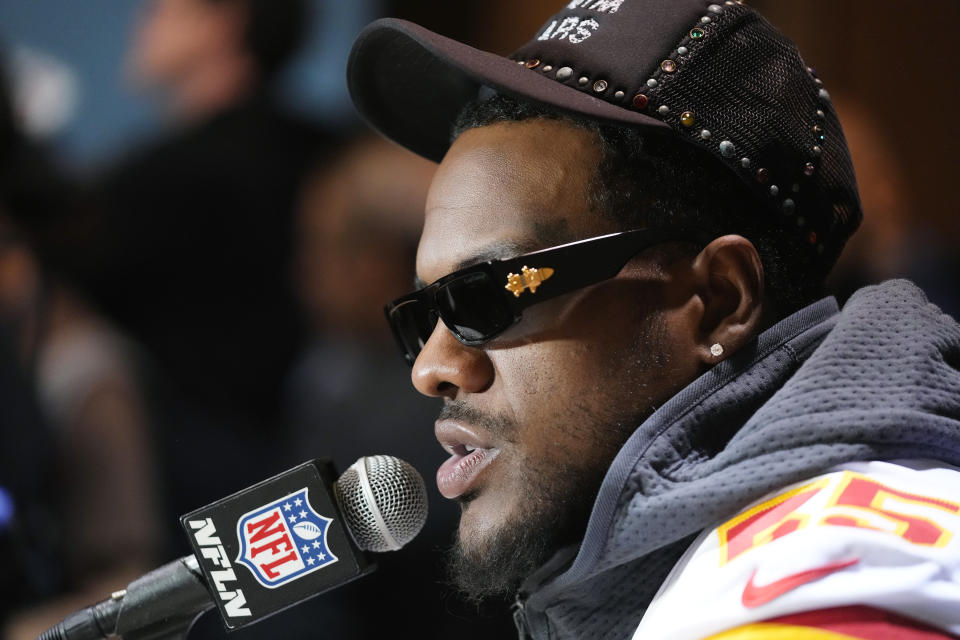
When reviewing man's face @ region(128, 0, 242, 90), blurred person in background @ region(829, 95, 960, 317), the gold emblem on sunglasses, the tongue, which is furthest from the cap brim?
blurred person in background @ region(829, 95, 960, 317)

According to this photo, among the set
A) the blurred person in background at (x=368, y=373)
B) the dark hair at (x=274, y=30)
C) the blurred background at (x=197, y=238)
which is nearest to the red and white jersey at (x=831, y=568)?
the blurred person in background at (x=368, y=373)

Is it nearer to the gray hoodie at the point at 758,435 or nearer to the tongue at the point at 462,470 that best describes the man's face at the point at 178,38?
the tongue at the point at 462,470

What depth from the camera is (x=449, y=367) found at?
1.29 metres

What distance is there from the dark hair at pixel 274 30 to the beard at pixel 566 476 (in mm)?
1262

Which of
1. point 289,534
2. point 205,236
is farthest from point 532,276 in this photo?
point 205,236

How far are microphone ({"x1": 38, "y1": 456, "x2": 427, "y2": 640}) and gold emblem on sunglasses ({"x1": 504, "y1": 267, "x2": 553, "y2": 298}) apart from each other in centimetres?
27

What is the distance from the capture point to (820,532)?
2.97ft

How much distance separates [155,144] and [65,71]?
24 cm

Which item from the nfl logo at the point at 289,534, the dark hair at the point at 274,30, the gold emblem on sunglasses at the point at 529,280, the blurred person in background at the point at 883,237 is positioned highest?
the dark hair at the point at 274,30

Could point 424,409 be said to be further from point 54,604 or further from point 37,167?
point 37,167

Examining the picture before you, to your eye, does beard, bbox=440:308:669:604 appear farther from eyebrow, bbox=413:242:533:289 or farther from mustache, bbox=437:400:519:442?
eyebrow, bbox=413:242:533:289

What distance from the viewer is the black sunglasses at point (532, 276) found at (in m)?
1.22

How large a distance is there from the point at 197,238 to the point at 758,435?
1.49m

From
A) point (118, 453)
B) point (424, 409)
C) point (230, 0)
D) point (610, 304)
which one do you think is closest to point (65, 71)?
point (230, 0)
